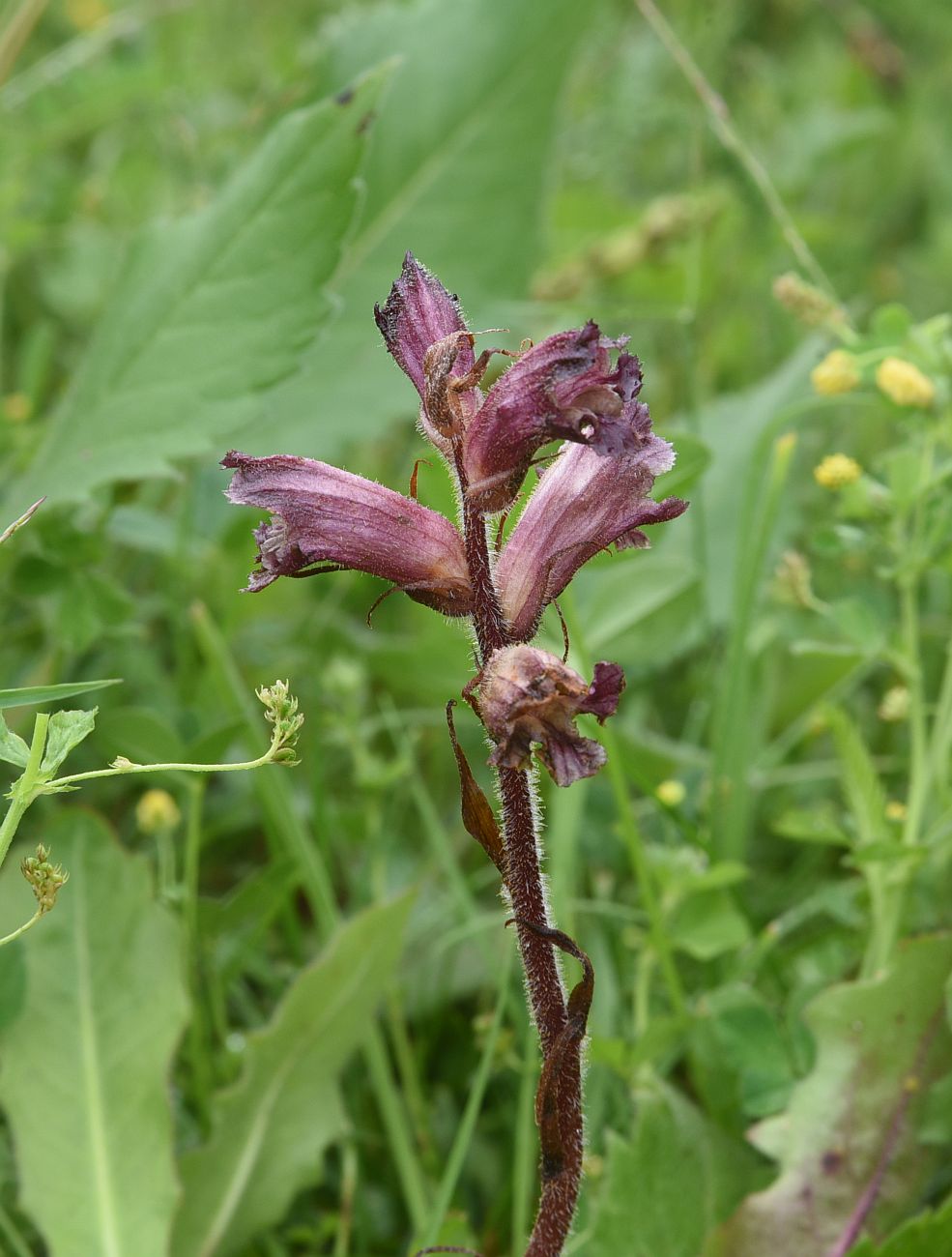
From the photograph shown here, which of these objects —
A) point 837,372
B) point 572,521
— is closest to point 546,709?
point 572,521

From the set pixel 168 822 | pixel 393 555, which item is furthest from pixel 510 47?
pixel 393 555

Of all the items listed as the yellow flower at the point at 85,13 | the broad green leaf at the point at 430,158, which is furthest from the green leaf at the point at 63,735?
the yellow flower at the point at 85,13

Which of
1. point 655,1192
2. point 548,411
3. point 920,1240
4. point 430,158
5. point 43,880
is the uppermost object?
point 430,158

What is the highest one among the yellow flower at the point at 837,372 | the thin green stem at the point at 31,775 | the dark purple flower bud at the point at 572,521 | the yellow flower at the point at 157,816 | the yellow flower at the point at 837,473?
the yellow flower at the point at 837,372

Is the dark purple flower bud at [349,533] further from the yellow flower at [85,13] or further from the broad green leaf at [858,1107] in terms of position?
the yellow flower at [85,13]

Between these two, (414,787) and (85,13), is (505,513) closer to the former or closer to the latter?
(414,787)

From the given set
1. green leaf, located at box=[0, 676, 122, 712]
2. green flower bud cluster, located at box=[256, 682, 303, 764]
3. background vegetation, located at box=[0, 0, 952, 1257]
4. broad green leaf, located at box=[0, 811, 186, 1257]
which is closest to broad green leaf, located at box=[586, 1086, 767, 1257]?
background vegetation, located at box=[0, 0, 952, 1257]

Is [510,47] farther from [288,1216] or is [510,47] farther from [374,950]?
[288,1216]
